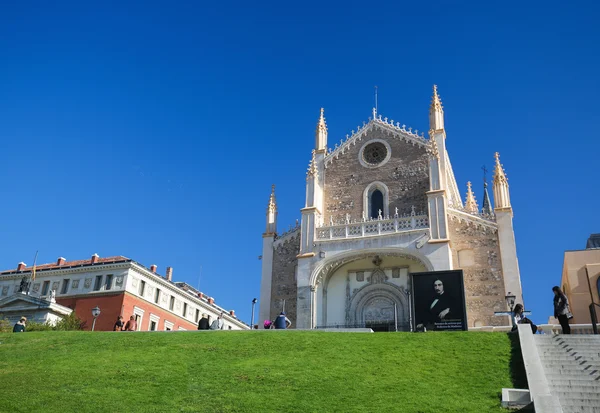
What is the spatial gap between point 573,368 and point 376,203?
25.9 m

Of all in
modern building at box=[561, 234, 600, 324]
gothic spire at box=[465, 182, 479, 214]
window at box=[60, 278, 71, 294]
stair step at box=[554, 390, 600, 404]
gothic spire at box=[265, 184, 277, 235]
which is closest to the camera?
stair step at box=[554, 390, 600, 404]

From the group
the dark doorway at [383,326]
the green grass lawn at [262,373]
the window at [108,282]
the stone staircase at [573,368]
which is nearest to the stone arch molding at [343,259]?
the dark doorway at [383,326]

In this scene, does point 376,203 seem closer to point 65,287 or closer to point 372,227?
point 372,227

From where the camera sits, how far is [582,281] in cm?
3553

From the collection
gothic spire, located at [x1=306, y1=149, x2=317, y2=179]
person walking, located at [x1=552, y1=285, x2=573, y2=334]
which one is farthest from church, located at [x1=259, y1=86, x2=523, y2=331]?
person walking, located at [x1=552, y1=285, x2=573, y2=334]

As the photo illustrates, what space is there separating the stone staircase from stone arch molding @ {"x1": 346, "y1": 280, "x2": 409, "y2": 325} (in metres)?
19.0

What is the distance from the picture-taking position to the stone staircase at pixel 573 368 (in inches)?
608

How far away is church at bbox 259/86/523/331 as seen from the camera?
1500 inches

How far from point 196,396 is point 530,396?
863 cm

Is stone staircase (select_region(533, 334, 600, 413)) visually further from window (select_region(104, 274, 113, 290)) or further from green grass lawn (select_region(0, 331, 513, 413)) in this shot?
window (select_region(104, 274, 113, 290))

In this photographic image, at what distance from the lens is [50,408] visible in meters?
16.7

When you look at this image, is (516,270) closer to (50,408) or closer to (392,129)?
(392,129)

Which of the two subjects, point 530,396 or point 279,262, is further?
point 279,262

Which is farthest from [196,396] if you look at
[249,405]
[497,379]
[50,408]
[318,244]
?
[318,244]
